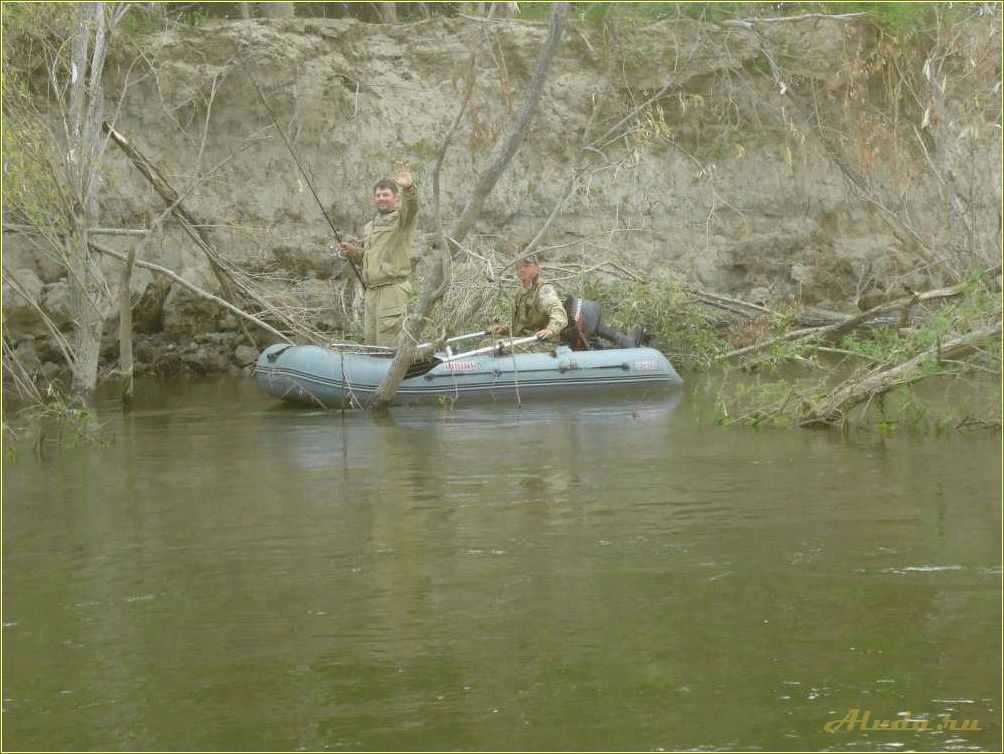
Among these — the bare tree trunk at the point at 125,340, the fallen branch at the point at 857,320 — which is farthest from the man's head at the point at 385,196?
the fallen branch at the point at 857,320

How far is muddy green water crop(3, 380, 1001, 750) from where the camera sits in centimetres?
534

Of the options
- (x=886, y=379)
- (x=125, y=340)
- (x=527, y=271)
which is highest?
(x=527, y=271)

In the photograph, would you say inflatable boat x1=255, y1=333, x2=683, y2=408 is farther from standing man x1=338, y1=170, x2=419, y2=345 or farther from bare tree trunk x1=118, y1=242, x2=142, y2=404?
bare tree trunk x1=118, y1=242, x2=142, y2=404

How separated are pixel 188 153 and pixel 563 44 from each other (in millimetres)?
4813

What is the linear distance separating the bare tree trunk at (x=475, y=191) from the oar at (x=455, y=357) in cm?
39

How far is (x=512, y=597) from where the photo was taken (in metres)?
6.87

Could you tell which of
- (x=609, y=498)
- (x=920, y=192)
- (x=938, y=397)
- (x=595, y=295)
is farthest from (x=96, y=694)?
(x=920, y=192)

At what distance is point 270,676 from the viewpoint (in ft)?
19.2

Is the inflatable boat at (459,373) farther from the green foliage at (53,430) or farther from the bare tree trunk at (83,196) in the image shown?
Answer: the green foliage at (53,430)

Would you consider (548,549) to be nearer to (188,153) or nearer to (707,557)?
→ (707,557)

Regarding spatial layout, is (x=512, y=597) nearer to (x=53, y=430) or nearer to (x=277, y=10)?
(x=53, y=430)

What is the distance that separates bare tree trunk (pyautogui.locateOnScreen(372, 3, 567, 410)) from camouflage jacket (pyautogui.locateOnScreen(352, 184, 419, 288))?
1.52 ft

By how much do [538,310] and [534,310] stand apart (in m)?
0.05

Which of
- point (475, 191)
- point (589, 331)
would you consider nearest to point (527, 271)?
point (589, 331)
